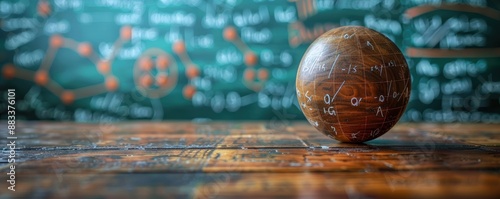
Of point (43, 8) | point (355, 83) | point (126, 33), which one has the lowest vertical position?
point (355, 83)

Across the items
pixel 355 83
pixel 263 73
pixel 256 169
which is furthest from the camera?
pixel 263 73

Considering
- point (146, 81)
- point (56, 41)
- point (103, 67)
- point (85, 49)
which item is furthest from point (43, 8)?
point (146, 81)

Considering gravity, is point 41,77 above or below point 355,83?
above

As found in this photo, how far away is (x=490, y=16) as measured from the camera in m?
2.82

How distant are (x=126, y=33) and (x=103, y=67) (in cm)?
28

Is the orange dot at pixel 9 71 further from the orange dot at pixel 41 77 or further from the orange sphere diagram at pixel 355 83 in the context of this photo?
the orange sphere diagram at pixel 355 83

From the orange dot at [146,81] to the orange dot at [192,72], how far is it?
257 mm

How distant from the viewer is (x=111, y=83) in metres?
2.98

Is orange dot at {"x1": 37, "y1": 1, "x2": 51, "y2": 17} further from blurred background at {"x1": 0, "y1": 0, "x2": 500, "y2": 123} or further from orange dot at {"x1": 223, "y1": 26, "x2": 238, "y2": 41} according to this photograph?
orange dot at {"x1": 223, "y1": 26, "x2": 238, "y2": 41}

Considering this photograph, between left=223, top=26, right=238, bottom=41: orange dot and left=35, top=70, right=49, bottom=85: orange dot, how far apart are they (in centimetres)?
129

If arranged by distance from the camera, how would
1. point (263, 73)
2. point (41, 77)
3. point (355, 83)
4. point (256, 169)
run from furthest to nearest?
point (41, 77) → point (263, 73) → point (355, 83) → point (256, 169)

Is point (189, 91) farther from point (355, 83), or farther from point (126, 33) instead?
point (355, 83)

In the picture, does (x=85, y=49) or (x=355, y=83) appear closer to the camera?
(x=355, y=83)

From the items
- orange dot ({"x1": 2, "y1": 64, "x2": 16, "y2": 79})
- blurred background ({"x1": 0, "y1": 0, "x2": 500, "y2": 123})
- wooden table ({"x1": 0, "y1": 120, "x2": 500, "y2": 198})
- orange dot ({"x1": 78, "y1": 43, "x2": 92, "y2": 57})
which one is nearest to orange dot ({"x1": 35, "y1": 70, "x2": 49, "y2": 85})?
blurred background ({"x1": 0, "y1": 0, "x2": 500, "y2": 123})
